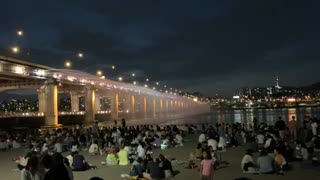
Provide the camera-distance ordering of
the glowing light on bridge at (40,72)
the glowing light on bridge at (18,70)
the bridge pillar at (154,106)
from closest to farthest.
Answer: the glowing light on bridge at (18,70)
the glowing light on bridge at (40,72)
the bridge pillar at (154,106)

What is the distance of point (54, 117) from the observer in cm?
6500

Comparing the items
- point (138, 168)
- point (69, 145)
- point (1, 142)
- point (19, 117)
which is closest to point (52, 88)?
point (19, 117)

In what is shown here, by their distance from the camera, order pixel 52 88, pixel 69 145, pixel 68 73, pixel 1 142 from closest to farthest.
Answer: pixel 69 145, pixel 1 142, pixel 52 88, pixel 68 73

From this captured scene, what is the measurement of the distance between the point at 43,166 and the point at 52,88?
57497 millimetres

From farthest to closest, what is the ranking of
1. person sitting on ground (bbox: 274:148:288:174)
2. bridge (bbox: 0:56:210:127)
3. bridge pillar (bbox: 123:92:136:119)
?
bridge pillar (bbox: 123:92:136:119), bridge (bbox: 0:56:210:127), person sitting on ground (bbox: 274:148:288:174)

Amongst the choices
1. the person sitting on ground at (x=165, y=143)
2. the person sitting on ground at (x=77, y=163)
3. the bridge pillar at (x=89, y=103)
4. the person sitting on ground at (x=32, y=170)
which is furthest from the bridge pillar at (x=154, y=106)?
the person sitting on ground at (x=32, y=170)

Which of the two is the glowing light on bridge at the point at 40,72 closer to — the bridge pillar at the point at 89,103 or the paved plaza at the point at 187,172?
the bridge pillar at the point at 89,103

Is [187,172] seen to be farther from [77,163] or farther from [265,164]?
[77,163]

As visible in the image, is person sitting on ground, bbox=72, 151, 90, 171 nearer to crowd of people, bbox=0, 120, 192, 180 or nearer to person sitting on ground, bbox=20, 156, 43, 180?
crowd of people, bbox=0, 120, 192, 180

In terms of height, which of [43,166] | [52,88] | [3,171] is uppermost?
[52,88]

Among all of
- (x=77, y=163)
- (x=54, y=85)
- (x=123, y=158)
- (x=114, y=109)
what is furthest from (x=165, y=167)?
(x=114, y=109)

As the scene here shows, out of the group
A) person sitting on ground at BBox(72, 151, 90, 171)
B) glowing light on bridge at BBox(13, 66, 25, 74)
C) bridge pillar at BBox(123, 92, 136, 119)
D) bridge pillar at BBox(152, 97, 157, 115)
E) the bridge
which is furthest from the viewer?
bridge pillar at BBox(152, 97, 157, 115)

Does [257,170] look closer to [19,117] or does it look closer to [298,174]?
[298,174]

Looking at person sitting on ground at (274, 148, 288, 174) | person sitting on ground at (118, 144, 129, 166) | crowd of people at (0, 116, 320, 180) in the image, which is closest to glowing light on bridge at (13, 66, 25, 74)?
crowd of people at (0, 116, 320, 180)
